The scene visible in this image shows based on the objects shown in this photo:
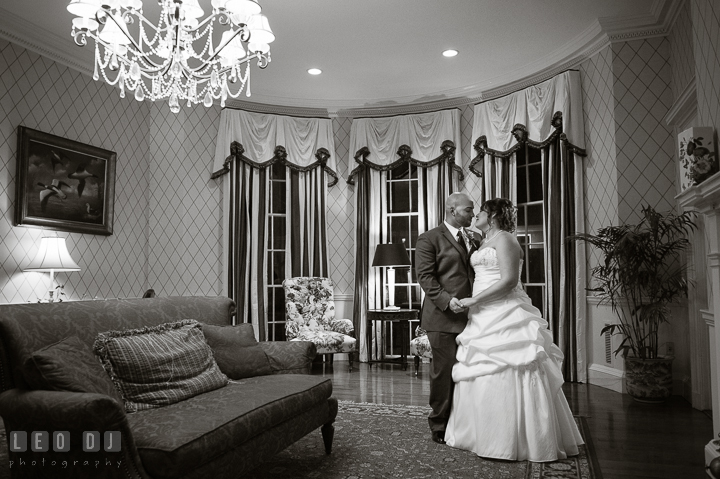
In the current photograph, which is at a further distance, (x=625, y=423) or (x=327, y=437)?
(x=625, y=423)

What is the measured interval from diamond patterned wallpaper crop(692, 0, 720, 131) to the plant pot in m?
1.94

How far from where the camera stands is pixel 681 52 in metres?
4.48

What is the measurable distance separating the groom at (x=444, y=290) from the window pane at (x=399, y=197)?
11.2 feet

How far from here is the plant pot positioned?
4.28 metres

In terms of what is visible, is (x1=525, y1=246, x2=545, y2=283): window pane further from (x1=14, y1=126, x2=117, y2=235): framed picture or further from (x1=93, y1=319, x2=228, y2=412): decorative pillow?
(x1=14, y1=126, x2=117, y2=235): framed picture

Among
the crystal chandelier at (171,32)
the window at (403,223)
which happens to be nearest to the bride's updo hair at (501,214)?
the crystal chandelier at (171,32)

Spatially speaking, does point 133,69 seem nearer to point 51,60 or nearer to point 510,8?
point 51,60

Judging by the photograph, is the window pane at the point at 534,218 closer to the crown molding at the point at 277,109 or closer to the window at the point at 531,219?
the window at the point at 531,219

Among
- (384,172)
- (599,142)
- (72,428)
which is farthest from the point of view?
(384,172)

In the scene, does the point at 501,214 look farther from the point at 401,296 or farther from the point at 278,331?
the point at 278,331

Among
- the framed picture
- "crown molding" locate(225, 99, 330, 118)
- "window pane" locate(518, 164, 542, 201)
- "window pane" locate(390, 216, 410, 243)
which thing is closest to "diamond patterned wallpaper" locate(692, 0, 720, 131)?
"window pane" locate(518, 164, 542, 201)

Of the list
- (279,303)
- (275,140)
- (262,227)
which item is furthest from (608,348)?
(275,140)

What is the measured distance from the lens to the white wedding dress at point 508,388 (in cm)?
291

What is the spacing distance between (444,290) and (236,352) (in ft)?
4.28
